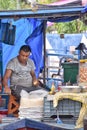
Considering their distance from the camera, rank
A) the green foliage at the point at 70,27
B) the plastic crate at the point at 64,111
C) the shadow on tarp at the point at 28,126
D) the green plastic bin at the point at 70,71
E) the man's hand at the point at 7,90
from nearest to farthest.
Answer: the shadow on tarp at the point at 28,126 < the plastic crate at the point at 64,111 < the man's hand at the point at 7,90 < the green plastic bin at the point at 70,71 < the green foliage at the point at 70,27

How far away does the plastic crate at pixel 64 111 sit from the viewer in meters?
6.36

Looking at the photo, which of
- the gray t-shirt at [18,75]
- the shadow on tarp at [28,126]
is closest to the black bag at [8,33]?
the gray t-shirt at [18,75]

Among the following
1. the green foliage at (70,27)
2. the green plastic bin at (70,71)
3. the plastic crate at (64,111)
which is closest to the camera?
the plastic crate at (64,111)

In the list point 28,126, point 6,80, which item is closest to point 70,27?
point 6,80

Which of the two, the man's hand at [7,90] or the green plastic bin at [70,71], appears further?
the green plastic bin at [70,71]

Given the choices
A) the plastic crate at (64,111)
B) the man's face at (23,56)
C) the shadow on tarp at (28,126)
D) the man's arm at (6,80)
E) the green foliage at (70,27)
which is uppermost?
the green foliage at (70,27)

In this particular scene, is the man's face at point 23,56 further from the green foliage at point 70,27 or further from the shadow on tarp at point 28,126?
the green foliage at point 70,27

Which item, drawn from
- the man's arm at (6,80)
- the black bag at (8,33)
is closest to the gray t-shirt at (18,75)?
the man's arm at (6,80)

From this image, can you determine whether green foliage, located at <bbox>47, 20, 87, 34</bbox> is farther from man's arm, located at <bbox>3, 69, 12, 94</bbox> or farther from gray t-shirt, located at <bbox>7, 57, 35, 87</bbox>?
man's arm, located at <bbox>3, 69, 12, 94</bbox>

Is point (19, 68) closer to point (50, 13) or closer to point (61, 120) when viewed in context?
point (50, 13)

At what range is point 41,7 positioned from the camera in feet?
24.2

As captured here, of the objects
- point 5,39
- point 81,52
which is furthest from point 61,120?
point 81,52

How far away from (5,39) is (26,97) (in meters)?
2.67

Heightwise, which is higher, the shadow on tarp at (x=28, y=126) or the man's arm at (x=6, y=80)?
the man's arm at (x=6, y=80)
